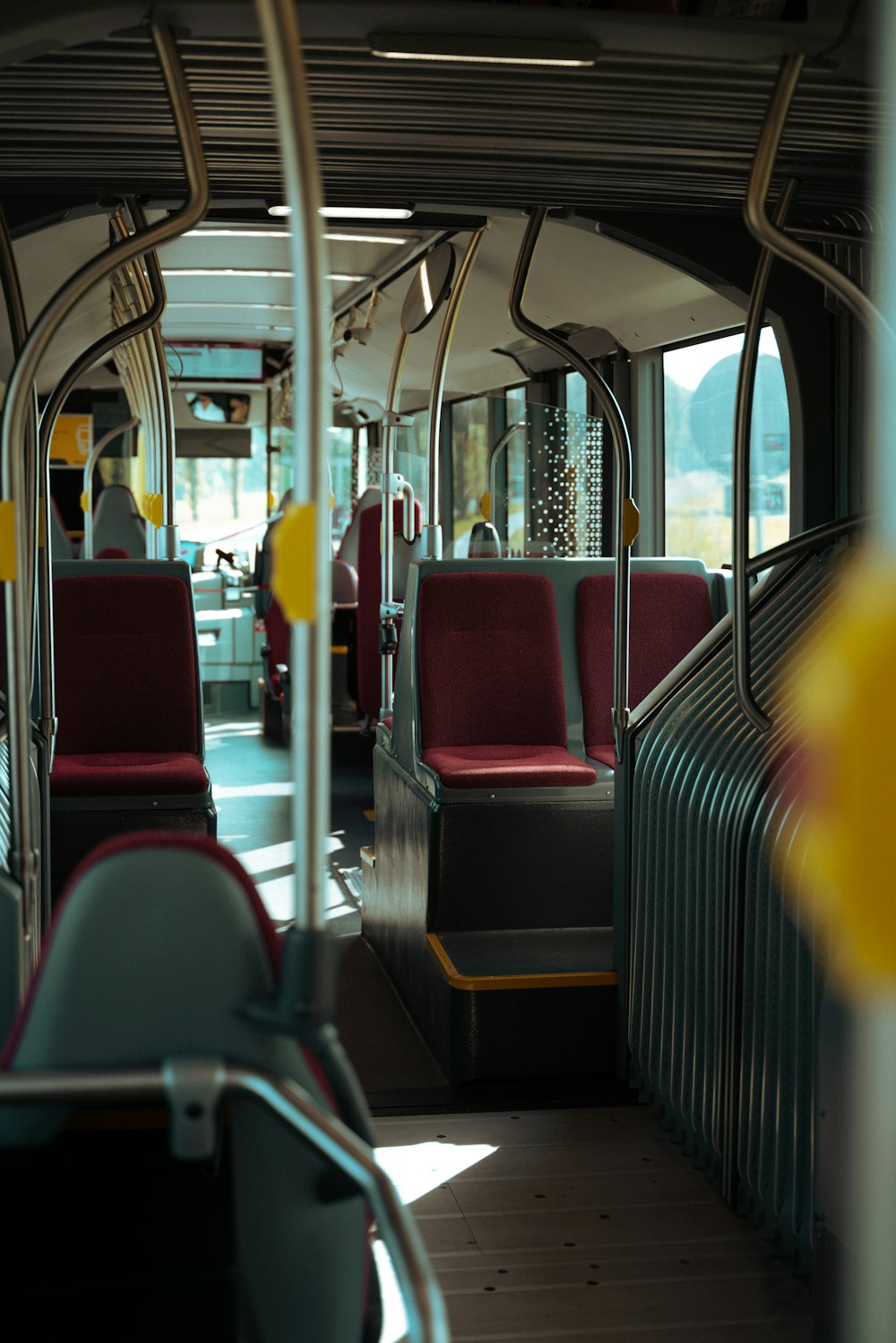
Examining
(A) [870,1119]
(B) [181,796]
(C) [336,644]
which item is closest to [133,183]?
(B) [181,796]

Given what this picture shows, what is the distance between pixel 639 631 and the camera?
500 centimetres

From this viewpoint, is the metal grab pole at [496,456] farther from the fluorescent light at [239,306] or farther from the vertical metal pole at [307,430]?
the vertical metal pole at [307,430]

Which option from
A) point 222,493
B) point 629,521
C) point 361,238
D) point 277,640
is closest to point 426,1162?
point 629,521

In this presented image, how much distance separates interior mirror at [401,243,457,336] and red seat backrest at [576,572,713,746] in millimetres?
1747

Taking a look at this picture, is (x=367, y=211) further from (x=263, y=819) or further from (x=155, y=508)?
(x=263, y=819)

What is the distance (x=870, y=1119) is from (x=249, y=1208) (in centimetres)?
99

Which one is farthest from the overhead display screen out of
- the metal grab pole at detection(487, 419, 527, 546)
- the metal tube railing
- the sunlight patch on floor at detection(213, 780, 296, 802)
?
the metal tube railing

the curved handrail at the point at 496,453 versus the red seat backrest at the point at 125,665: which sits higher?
the curved handrail at the point at 496,453

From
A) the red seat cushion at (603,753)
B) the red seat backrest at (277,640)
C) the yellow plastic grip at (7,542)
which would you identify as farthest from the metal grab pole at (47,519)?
the red seat backrest at (277,640)

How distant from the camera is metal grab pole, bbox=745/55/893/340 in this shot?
2.17m

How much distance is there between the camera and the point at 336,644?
9523mm

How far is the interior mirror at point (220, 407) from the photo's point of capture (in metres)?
14.7

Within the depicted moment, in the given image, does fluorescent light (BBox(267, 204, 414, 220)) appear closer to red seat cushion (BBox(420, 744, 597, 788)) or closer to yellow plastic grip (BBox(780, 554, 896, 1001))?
red seat cushion (BBox(420, 744, 597, 788))

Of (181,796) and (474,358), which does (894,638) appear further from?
(474,358)
